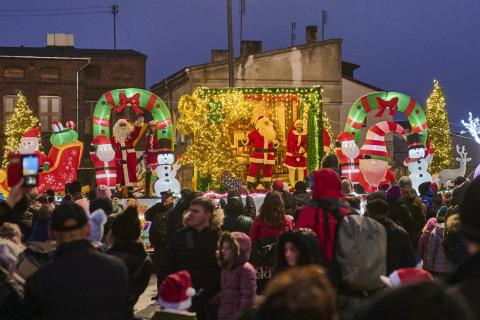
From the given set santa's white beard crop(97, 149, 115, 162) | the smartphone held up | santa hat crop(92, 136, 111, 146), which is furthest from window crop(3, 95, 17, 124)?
the smartphone held up

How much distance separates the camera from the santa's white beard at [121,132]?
27203 millimetres

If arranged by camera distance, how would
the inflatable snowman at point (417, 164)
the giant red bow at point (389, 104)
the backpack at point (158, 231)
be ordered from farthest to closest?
the giant red bow at point (389, 104) → the inflatable snowman at point (417, 164) → the backpack at point (158, 231)

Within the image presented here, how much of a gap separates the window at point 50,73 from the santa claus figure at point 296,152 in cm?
3054

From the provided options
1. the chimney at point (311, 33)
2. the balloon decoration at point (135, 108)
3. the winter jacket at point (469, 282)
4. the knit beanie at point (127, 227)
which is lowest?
the knit beanie at point (127, 227)

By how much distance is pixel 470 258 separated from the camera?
121 inches

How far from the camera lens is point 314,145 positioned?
87.0ft

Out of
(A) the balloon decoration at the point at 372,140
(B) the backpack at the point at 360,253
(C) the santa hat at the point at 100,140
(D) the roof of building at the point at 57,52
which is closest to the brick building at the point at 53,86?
(D) the roof of building at the point at 57,52

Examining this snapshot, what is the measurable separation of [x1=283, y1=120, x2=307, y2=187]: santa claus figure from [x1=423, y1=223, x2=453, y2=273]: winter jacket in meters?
15.7

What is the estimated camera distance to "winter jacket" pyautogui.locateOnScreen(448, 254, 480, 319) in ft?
9.02

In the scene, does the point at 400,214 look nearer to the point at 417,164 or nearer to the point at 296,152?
the point at 417,164

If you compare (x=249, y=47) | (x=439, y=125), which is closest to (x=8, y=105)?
(x=249, y=47)

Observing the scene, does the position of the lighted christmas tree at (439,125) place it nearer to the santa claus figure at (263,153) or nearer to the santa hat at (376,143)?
the santa hat at (376,143)

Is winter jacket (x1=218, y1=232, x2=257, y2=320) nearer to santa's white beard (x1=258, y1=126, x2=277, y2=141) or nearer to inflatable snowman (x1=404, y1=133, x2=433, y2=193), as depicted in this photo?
inflatable snowman (x1=404, y1=133, x2=433, y2=193)

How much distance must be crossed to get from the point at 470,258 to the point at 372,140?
24.0 m
